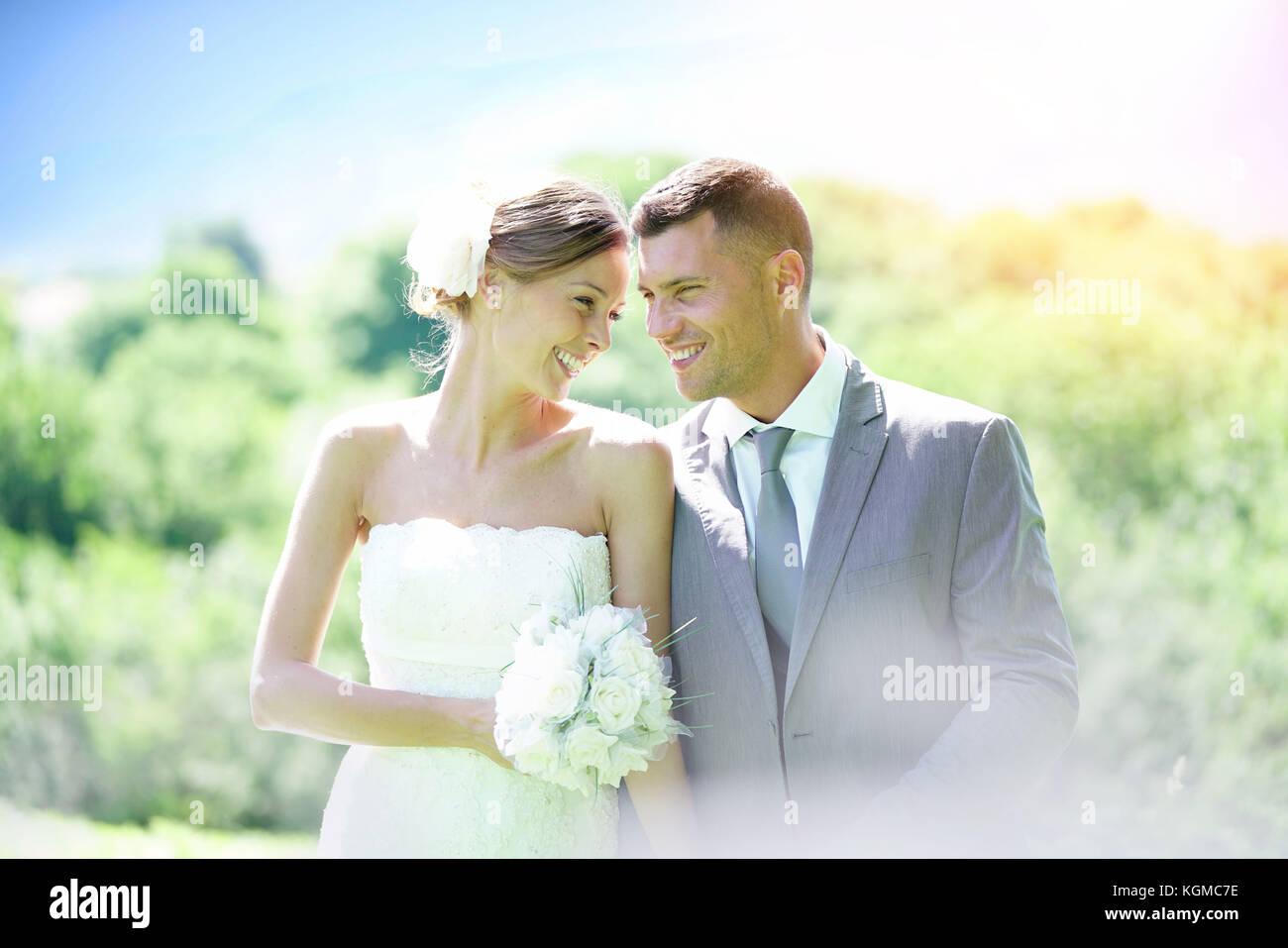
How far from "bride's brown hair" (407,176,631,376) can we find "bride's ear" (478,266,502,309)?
0.07 ft

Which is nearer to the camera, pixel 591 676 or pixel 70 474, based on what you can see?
pixel 591 676

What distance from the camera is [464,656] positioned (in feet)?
10.2

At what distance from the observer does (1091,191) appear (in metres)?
12.4

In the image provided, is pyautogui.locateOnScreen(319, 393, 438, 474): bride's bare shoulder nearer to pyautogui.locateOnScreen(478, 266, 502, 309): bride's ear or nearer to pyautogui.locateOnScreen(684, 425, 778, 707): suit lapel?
pyautogui.locateOnScreen(478, 266, 502, 309): bride's ear

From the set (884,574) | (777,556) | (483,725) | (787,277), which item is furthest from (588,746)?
(787,277)

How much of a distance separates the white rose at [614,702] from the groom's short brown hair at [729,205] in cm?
135

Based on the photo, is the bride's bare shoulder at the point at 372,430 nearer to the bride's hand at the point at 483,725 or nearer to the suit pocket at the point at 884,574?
the bride's hand at the point at 483,725

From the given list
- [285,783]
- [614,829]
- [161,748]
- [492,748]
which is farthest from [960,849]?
[161,748]

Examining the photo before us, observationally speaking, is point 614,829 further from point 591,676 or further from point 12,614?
point 12,614

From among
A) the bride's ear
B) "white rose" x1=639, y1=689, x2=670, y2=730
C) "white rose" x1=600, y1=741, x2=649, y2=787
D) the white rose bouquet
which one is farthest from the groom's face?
"white rose" x1=600, y1=741, x2=649, y2=787

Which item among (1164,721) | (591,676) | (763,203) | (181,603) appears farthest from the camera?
(181,603)

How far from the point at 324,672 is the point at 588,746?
723 millimetres

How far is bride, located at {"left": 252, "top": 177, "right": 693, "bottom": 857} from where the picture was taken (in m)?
3.05

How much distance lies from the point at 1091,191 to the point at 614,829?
36.4 feet
